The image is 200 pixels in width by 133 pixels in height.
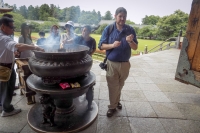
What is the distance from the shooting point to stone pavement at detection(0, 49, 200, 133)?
2404 mm

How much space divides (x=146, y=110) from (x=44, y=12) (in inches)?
143

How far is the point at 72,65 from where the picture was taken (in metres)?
1.92

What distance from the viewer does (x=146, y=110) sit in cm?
296

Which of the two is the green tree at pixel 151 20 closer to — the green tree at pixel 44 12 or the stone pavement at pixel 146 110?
the stone pavement at pixel 146 110

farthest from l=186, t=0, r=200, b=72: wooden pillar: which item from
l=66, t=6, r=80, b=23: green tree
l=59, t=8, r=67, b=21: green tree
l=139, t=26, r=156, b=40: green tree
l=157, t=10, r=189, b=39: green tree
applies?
l=139, t=26, r=156, b=40: green tree

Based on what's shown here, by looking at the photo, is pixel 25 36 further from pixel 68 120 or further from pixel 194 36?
pixel 194 36

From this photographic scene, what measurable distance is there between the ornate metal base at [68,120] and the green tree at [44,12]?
2.40 metres

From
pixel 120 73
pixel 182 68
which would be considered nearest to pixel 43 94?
pixel 120 73

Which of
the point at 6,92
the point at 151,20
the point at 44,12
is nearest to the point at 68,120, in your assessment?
the point at 6,92

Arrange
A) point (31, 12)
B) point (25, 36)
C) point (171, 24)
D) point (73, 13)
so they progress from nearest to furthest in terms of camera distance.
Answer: point (25, 36) → point (31, 12) → point (73, 13) → point (171, 24)

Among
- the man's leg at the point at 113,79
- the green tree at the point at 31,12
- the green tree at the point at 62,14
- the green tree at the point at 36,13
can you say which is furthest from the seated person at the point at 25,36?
the man's leg at the point at 113,79

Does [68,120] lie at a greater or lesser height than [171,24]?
lesser

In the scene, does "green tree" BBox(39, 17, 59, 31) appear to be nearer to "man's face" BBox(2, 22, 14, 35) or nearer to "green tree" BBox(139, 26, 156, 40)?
"man's face" BBox(2, 22, 14, 35)

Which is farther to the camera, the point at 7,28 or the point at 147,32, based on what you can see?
the point at 147,32
